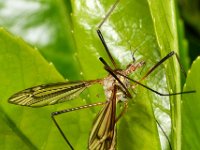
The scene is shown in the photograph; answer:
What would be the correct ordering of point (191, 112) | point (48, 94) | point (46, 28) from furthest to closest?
point (46, 28) < point (48, 94) < point (191, 112)

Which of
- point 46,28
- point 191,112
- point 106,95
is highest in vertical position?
point 46,28

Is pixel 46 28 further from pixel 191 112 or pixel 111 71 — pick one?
pixel 191 112

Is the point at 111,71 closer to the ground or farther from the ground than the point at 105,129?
farther from the ground

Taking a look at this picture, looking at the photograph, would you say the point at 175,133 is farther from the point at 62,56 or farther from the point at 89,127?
the point at 62,56

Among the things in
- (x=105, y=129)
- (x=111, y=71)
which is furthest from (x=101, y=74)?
(x=105, y=129)

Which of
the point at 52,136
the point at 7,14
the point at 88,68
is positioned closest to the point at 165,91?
the point at 88,68

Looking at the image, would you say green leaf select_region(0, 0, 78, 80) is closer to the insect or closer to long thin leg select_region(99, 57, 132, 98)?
the insect
